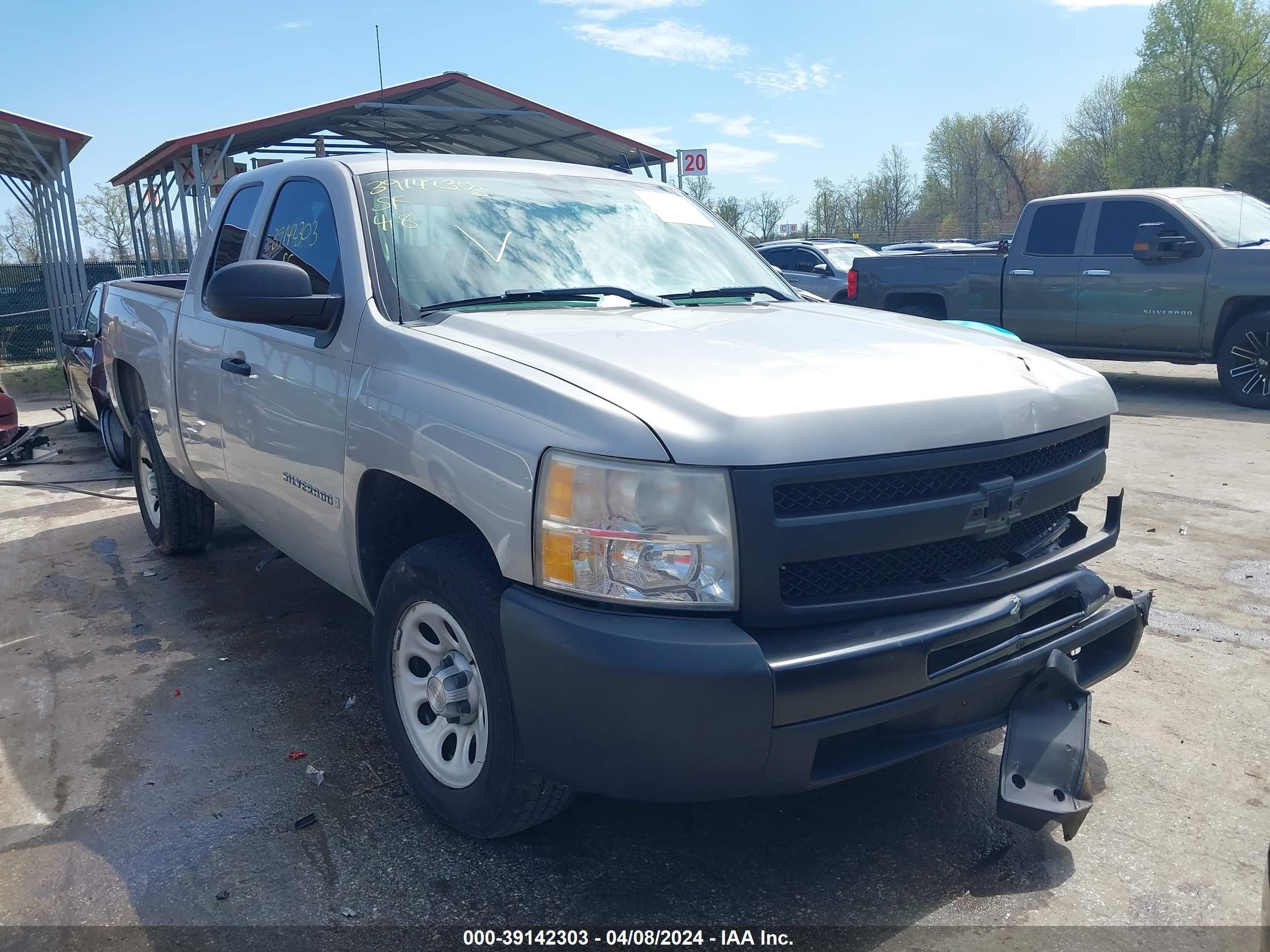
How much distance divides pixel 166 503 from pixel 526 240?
311 cm

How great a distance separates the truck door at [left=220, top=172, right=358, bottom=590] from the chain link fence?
18.1m

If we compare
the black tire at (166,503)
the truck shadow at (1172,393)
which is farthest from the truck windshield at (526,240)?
the truck shadow at (1172,393)

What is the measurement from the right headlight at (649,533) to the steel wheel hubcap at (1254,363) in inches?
374

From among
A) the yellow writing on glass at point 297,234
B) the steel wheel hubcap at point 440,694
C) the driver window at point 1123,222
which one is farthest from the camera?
the driver window at point 1123,222

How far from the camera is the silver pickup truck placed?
221cm

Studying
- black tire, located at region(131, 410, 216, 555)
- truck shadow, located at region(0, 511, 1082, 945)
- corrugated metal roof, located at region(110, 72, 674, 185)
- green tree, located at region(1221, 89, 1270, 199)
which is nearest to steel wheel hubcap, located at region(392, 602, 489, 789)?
truck shadow, located at region(0, 511, 1082, 945)

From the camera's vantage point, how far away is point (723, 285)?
12.3 ft

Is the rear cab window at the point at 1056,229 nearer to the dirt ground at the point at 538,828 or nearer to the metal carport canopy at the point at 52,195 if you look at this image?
the dirt ground at the point at 538,828

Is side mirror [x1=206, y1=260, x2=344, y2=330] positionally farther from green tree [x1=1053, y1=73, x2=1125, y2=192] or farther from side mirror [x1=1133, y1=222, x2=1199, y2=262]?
green tree [x1=1053, y1=73, x2=1125, y2=192]

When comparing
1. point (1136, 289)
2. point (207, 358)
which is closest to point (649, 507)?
point (207, 358)

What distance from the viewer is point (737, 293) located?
372cm

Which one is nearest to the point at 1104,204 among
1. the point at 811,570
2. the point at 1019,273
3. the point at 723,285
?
the point at 1019,273

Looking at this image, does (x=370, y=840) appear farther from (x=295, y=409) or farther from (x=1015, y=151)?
(x=1015, y=151)

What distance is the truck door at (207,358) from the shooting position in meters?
4.18
